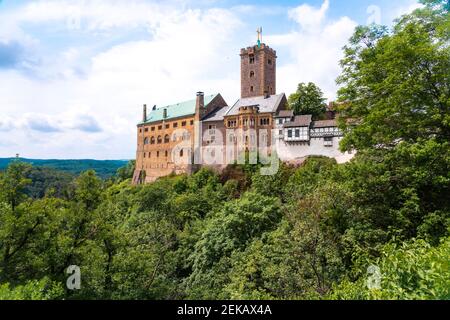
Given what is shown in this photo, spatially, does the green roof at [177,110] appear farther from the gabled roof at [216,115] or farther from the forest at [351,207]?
the forest at [351,207]

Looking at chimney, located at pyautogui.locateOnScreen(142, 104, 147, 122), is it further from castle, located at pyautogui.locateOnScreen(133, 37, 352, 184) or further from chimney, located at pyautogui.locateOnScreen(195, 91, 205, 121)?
chimney, located at pyautogui.locateOnScreen(195, 91, 205, 121)

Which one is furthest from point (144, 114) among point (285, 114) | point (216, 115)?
point (285, 114)

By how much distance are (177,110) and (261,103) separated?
16.8 meters

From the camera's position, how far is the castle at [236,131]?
3738cm

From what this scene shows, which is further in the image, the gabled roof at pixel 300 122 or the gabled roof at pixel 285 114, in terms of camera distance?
the gabled roof at pixel 285 114

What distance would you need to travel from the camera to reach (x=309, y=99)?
133 ft

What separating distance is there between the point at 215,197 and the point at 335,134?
532 inches

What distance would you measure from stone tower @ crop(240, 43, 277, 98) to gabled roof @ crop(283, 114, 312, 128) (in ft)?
29.1

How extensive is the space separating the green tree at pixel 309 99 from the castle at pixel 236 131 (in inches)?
79.9

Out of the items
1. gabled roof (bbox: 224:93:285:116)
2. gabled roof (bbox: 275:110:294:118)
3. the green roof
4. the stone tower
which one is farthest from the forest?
the green roof

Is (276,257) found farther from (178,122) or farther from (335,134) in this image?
(178,122)

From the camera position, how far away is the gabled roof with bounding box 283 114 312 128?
37125 mm

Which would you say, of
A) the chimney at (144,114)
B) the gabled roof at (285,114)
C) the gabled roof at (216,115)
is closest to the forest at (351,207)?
the gabled roof at (285,114)
